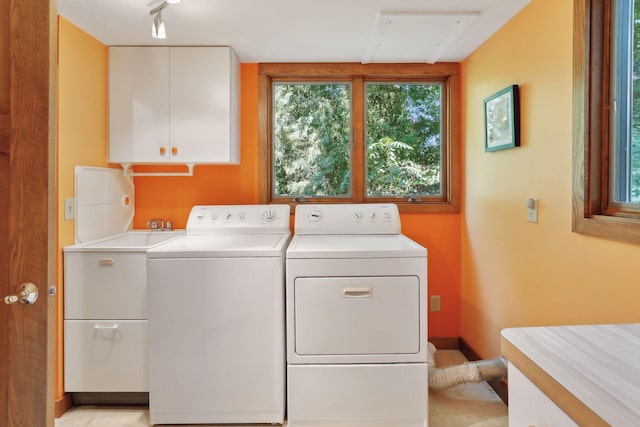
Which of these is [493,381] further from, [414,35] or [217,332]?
[414,35]

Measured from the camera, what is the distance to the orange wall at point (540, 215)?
1.48 m

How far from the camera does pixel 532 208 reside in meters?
1.90

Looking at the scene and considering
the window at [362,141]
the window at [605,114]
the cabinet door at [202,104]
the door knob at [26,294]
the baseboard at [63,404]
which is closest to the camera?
the door knob at [26,294]

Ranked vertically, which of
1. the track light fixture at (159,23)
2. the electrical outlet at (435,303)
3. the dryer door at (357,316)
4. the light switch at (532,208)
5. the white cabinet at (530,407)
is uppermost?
the track light fixture at (159,23)

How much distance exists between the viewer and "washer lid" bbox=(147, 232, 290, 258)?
191cm

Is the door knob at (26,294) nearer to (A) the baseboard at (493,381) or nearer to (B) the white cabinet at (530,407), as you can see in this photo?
(B) the white cabinet at (530,407)

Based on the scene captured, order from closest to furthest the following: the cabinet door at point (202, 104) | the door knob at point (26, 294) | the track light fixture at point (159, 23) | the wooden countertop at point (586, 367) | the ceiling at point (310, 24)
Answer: the wooden countertop at point (586, 367) < the door knob at point (26, 294) < the track light fixture at point (159, 23) < the ceiling at point (310, 24) < the cabinet door at point (202, 104)

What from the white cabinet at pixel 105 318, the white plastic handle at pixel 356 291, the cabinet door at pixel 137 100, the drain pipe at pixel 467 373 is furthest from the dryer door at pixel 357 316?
the cabinet door at pixel 137 100

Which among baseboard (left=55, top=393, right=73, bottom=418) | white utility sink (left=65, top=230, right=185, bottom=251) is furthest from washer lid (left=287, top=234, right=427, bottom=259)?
baseboard (left=55, top=393, right=73, bottom=418)

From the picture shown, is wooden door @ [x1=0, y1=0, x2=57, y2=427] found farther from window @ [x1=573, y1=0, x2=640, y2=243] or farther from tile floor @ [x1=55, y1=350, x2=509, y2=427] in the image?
window @ [x1=573, y1=0, x2=640, y2=243]

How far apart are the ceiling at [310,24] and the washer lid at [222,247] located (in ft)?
3.82

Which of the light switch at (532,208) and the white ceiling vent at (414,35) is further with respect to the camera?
the white ceiling vent at (414,35)

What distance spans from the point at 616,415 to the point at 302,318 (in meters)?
1.46

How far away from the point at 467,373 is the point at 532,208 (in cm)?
93
